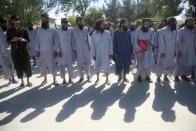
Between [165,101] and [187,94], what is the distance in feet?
2.85

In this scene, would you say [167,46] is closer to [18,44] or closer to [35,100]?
[35,100]

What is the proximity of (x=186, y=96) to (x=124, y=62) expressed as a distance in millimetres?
2196

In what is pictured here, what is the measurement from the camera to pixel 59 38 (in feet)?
22.2

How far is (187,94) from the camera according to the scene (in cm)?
559

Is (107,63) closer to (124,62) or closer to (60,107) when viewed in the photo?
(124,62)

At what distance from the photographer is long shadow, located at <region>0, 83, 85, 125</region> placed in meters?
4.53

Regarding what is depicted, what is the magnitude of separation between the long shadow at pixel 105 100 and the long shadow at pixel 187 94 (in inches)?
58.9

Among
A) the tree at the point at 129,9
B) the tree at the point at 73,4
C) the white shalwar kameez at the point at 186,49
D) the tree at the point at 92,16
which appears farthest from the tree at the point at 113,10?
the white shalwar kameez at the point at 186,49

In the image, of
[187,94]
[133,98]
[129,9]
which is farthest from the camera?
[129,9]

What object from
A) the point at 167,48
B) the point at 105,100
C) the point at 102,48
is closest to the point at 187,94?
the point at 167,48

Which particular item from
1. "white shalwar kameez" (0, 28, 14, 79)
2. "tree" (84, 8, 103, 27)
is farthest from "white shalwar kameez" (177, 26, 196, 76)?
"tree" (84, 8, 103, 27)

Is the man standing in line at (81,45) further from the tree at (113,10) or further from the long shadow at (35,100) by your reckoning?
the tree at (113,10)

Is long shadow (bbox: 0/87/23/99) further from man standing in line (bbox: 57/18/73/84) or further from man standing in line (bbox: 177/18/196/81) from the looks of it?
man standing in line (bbox: 177/18/196/81)

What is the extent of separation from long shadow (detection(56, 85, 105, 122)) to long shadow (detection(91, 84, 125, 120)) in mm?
187
